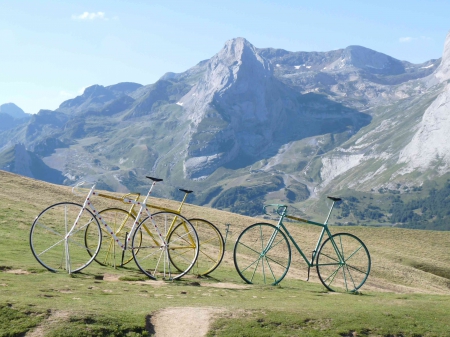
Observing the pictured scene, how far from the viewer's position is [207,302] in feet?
57.4

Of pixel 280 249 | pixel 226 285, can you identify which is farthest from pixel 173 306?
pixel 280 249

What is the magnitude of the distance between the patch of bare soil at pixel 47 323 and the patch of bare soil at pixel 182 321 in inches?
99.5

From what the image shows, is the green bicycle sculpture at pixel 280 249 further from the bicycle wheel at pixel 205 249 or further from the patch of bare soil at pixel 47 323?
the patch of bare soil at pixel 47 323

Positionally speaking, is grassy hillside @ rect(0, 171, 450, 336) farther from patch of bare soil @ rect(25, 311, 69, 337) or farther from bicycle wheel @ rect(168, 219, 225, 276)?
bicycle wheel @ rect(168, 219, 225, 276)

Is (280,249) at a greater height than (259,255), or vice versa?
(259,255)

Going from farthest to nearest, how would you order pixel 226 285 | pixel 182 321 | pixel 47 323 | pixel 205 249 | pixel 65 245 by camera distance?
pixel 205 249 → pixel 226 285 → pixel 65 245 → pixel 182 321 → pixel 47 323

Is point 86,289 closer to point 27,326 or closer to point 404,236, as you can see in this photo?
point 27,326

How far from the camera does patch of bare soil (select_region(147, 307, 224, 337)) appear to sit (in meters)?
14.8

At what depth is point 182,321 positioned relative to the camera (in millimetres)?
15312

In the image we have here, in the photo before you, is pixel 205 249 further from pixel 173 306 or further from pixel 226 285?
pixel 173 306

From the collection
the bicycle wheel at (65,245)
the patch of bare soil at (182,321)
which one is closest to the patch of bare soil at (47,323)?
the patch of bare soil at (182,321)

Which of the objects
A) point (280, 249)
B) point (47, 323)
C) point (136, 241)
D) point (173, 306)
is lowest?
point (280, 249)

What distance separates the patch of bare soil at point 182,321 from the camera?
14773mm

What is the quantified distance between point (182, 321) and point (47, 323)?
3.96m
